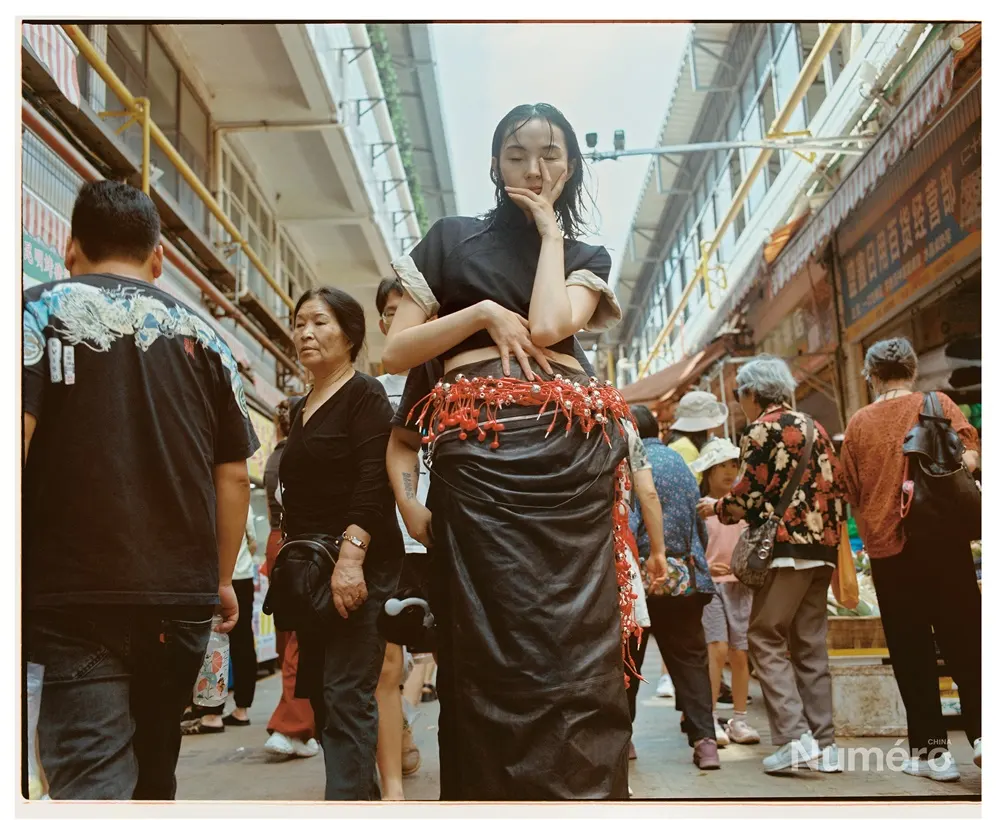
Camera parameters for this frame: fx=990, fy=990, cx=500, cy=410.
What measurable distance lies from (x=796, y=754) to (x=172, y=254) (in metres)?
3.99

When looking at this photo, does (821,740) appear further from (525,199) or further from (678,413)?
(525,199)

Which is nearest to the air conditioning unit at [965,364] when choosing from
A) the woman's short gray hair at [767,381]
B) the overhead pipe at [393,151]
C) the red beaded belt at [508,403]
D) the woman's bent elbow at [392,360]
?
the woman's short gray hair at [767,381]

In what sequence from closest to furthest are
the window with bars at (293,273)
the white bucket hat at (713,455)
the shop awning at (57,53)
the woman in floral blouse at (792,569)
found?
the shop awning at (57,53), the woman in floral blouse at (792,569), the white bucket hat at (713,455), the window with bars at (293,273)

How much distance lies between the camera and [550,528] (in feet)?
7.25

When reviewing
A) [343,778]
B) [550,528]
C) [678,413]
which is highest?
[678,413]

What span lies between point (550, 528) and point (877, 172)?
13.5ft

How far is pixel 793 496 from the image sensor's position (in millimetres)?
3941

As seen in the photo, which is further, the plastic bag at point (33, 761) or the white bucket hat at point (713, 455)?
the white bucket hat at point (713, 455)

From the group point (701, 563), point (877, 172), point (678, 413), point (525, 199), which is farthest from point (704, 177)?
point (525, 199)

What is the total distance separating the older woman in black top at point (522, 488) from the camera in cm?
217

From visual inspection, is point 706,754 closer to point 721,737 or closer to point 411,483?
point 721,737

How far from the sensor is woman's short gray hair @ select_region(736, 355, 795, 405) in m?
4.18

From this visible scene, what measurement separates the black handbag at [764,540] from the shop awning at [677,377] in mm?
5111

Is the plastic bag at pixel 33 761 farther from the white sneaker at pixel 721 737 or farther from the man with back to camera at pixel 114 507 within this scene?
the white sneaker at pixel 721 737
